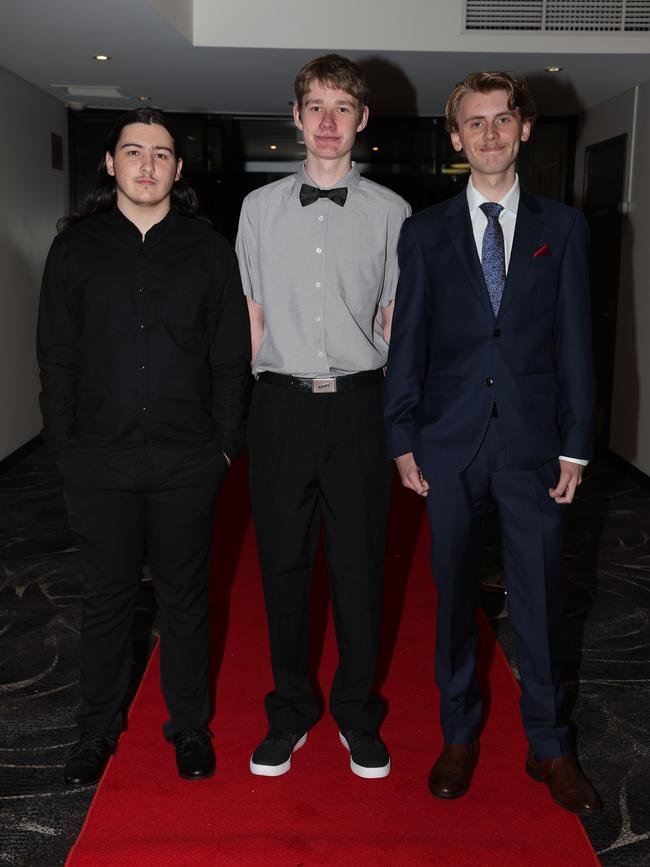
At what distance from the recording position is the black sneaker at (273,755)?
2674 millimetres

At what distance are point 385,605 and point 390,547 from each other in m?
0.86

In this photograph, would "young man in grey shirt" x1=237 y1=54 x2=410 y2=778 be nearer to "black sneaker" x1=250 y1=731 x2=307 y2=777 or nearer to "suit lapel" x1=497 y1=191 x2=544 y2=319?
"black sneaker" x1=250 y1=731 x2=307 y2=777

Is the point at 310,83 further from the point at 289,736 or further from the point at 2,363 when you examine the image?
the point at 2,363

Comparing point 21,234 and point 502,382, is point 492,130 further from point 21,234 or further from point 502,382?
point 21,234

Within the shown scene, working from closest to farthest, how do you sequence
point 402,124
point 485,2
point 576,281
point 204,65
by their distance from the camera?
point 576,281 < point 485,2 < point 204,65 < point 402,124

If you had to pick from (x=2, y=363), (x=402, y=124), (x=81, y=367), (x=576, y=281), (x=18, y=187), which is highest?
(x=402, y=124)

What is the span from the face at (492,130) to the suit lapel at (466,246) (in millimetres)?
122

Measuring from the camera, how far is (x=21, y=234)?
6.91m

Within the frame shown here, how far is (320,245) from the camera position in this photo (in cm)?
258

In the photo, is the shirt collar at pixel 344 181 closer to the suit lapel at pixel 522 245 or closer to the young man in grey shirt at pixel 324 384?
the young man in grey shirt at pixel 324 384

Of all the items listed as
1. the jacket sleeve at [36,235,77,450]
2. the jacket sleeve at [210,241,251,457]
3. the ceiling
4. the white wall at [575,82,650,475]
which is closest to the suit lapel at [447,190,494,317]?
the jacket sleeve at [210,241,251,457]

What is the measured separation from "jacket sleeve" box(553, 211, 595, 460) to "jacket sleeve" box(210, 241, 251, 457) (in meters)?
0.85

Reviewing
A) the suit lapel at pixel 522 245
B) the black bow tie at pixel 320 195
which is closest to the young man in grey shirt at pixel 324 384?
the black bow tie at pixel 320 195

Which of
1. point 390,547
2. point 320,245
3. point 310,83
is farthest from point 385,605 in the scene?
point 310,83
